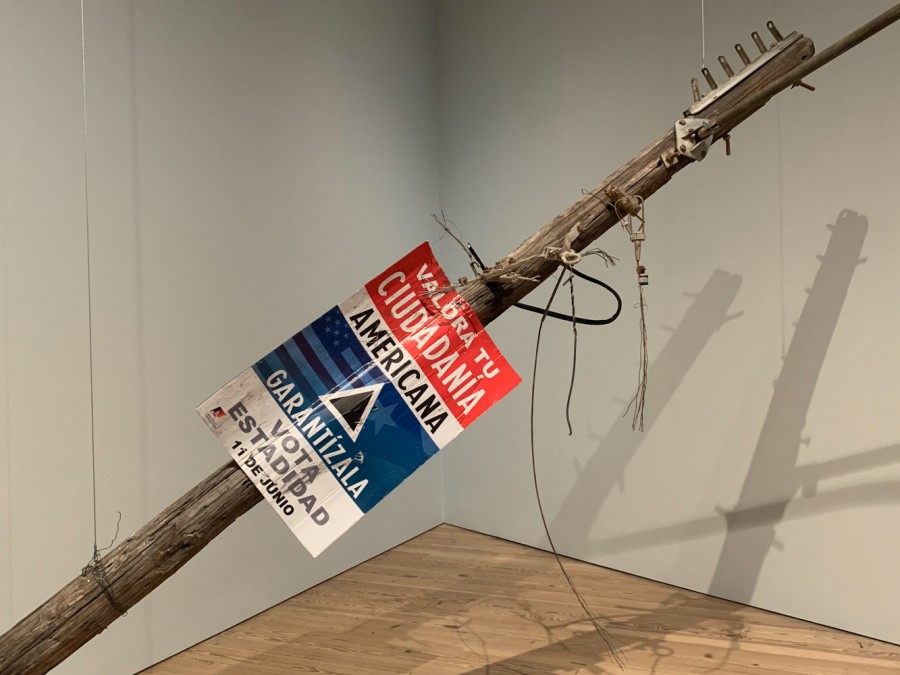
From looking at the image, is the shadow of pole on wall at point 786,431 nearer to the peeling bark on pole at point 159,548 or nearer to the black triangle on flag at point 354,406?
the peeling bark on pole at point 159,548

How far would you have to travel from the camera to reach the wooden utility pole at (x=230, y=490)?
5.85 feet

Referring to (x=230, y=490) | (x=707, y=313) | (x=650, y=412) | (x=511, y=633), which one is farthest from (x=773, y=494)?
(x=230, y=490)

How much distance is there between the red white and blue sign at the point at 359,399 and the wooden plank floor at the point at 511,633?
2.55 ft

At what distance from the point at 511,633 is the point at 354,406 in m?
1.11

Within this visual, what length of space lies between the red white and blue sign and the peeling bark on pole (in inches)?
3.7

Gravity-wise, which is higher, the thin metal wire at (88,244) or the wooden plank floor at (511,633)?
the thin metal wire at (88,244)

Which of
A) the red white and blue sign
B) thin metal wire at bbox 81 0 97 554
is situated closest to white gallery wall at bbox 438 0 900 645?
the red white and blue sign

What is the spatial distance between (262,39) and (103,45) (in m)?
0.65

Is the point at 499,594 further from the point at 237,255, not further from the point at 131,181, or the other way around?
the point at 131,181

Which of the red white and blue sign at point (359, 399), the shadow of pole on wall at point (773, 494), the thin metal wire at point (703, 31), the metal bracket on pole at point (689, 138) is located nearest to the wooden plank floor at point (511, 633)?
the shadow of pole on wall at point (773, 494)

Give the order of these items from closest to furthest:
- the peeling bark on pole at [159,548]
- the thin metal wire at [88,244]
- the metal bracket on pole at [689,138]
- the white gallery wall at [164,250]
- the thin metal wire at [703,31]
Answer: the peeling bark on pole at [159,548], the metal bracket on pole at [689,138], the white gallery wall at [164,250], the thin metal wire at [88,244], the thin metal wire at [703,31]

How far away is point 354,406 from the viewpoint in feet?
5.98

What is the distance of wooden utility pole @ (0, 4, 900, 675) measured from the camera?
5.85 ft

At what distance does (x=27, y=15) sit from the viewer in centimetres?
212
